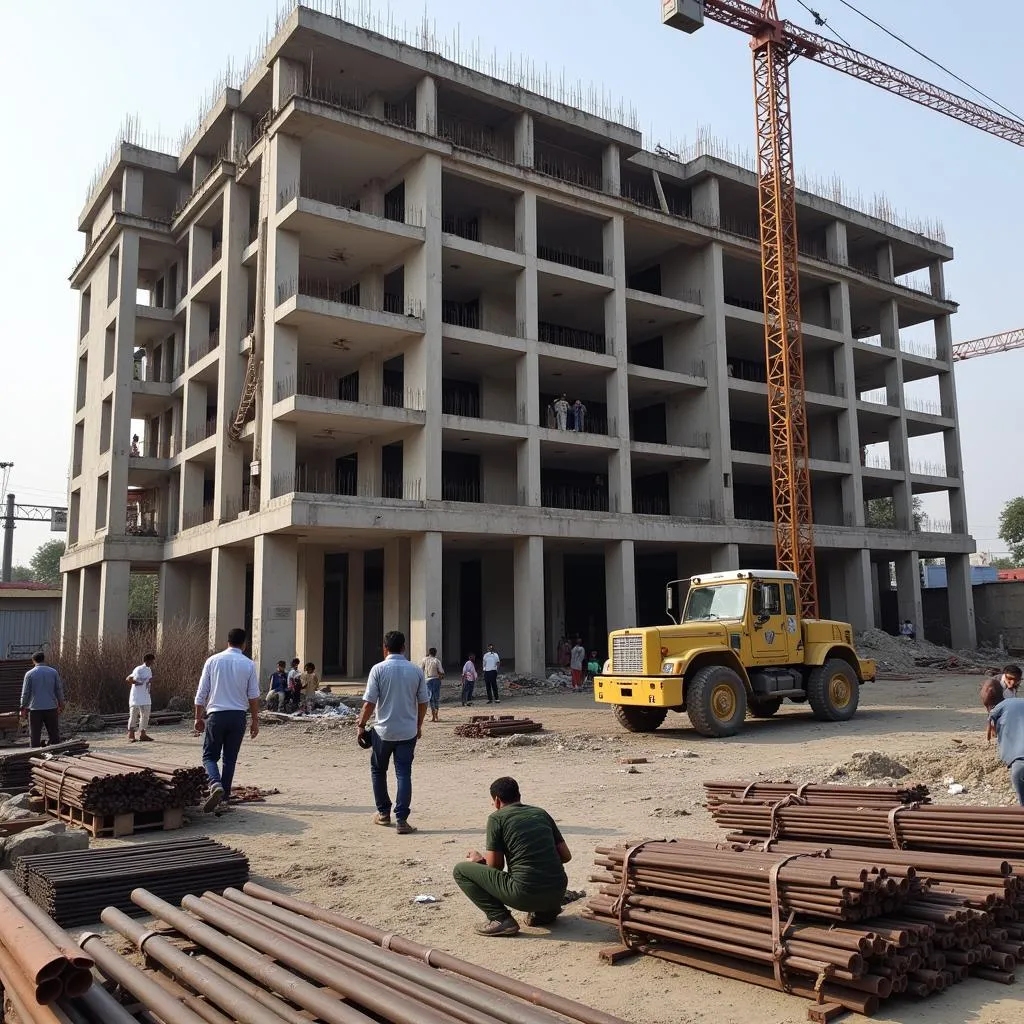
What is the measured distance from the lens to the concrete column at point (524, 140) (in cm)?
3081

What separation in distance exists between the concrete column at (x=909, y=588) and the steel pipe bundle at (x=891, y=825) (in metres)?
37.0

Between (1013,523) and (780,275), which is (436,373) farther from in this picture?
(1013,523)

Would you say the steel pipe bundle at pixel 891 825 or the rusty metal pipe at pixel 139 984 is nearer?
the rusty metal pipe at pixel 139 984

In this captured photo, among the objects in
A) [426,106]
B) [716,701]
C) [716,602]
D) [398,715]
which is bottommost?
[716,701]

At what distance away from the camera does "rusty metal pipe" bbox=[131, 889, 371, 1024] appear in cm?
380

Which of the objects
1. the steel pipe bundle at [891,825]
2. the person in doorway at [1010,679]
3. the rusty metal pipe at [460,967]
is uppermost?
the person in doorway at [1010,679]

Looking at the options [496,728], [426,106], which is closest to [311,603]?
[496,728]

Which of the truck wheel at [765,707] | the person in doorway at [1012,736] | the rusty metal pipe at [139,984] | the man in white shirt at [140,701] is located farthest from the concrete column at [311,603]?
the rusty metal pipe at [139,984]

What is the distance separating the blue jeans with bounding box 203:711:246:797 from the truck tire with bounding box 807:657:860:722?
11.7 m

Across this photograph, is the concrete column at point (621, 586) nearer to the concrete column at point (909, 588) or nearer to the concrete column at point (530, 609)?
the concrete column at point (530, 609)

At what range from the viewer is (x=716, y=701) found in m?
15.8

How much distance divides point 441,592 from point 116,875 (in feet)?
71.1

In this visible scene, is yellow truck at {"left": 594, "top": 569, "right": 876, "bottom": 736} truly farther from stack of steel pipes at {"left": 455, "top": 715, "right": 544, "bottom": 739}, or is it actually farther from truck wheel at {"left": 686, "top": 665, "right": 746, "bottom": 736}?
stack of steel pipes at {"left": 455, "top": 715, "right": 544, "bottom": 739}

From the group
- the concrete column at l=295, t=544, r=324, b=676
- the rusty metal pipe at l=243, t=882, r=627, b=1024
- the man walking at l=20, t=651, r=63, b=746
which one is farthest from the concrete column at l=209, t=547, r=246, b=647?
the rusty metal pipe at l=243, t=882, r=627, b=1024
